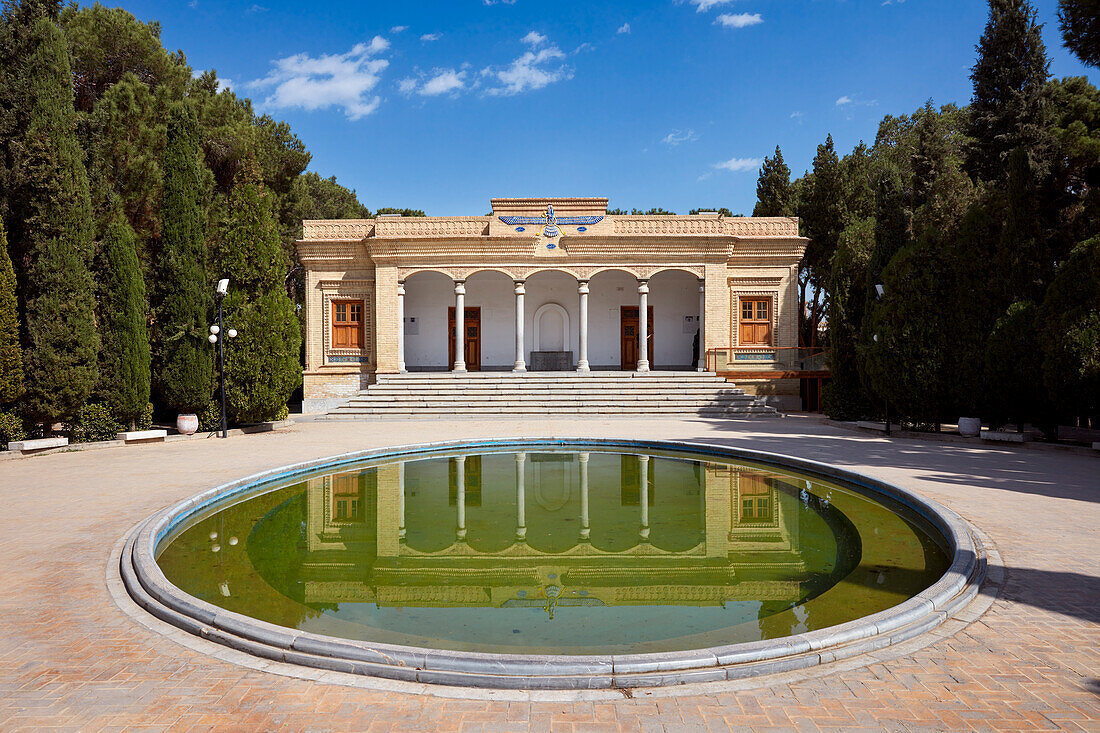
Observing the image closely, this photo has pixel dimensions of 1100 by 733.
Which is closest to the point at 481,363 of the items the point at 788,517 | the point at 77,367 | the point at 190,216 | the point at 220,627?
the point at 190,216

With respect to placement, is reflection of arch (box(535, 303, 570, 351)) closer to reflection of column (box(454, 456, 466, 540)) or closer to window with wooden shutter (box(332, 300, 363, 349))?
window with wooden shutter (box(332, 300, 363, 349))

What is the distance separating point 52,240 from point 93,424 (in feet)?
13.3

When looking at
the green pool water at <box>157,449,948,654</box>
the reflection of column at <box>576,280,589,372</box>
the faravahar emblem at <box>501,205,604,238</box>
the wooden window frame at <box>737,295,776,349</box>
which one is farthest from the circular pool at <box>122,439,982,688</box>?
the faravahar emblem at <box>501,205,604,238</box>

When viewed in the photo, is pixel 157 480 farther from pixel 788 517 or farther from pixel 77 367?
pixel 788 517

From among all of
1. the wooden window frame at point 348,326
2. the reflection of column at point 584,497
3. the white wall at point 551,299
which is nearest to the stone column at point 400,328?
the wooden window frame at point 348,326

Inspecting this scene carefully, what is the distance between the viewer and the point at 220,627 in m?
4.11

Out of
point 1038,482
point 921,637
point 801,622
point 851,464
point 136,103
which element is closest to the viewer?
point 921,637

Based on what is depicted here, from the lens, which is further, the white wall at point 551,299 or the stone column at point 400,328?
the white wall at point 551,299

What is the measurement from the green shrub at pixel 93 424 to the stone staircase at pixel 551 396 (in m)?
6.35

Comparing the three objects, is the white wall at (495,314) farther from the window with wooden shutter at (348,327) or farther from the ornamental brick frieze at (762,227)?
the ornamental brick frieze at (762,227)

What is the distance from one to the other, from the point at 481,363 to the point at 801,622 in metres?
22.2

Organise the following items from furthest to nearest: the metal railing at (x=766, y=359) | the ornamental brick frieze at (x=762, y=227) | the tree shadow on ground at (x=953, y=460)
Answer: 1. the ornamental brick frieze at (x=762, y=227)
2. the metal railing at (x=766, y=359)
3. the tree shadow on ground at (x=953, y=460)

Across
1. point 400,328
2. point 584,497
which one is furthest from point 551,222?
point 584,497

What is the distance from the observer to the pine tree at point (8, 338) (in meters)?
12.1
